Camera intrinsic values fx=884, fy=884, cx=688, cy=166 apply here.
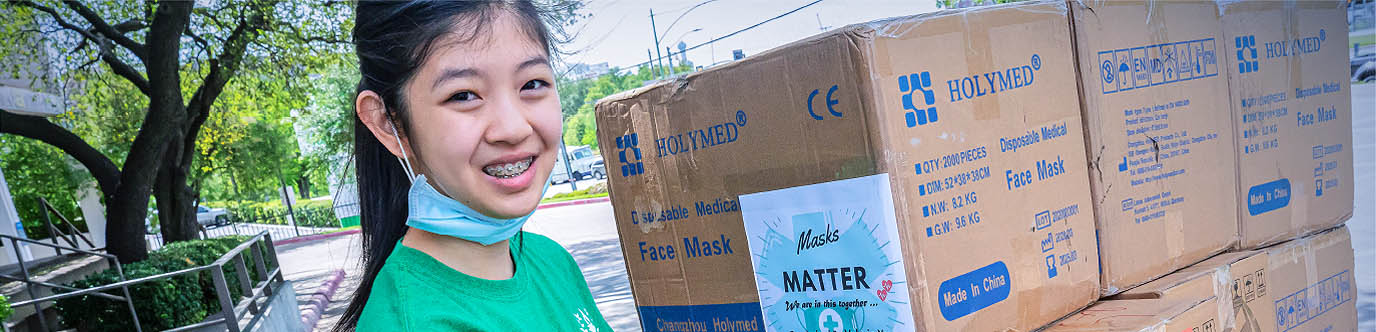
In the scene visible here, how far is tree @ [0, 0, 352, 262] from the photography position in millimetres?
6812

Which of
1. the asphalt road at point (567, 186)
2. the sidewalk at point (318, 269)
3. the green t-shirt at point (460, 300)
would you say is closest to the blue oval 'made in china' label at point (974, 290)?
the green t-shirt at point (460, 300)

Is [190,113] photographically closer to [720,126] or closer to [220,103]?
[220,103]

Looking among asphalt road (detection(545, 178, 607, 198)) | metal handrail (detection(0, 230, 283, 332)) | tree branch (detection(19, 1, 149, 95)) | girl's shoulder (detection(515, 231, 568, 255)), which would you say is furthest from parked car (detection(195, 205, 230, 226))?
girl's shoulder (detection(515, 231, 568, 255))

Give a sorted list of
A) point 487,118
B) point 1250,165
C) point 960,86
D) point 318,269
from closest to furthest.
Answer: point 487,118 < point 960,86 < point 1250,165 < point 318,269

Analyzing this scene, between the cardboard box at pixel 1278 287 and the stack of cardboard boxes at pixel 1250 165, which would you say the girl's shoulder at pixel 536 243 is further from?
the cardboard box at pixel 1278 287

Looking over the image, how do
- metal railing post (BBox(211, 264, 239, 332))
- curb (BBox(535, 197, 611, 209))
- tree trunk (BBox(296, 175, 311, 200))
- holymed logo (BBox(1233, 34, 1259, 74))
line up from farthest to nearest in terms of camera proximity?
tree trunk (BBox(296, 175, 311, 200)) < curb (BBox(535, 197, 611, 209)) < metal railing post (BBox(211, 264, 239, 332)) < holymed logo (BBox(1233, 34, 1259, 74))

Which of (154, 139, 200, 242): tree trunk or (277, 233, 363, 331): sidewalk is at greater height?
(154, 139, 200, 242): tree trunk

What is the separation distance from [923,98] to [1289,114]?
4.14 ft

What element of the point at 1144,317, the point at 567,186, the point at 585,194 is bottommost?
the point at 567,186

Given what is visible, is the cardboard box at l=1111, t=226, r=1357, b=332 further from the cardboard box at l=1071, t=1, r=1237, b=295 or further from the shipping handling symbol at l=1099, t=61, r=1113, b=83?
the shipping handling symbol at l=1099, t=61, r=1113, b=83

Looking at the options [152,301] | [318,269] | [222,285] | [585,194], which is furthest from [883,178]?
→ [585,194]

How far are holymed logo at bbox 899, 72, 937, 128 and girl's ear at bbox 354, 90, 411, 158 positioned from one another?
770 mm

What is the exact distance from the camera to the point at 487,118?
125 cm

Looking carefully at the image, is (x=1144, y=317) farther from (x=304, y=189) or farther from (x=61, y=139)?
(x=304, y=189)
